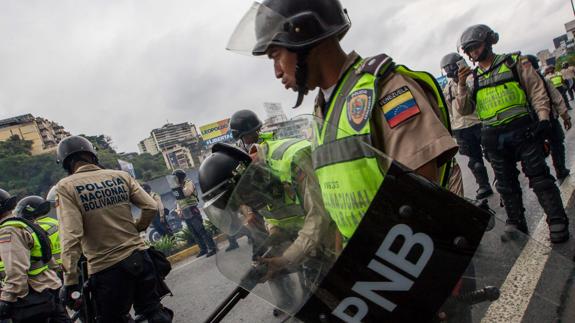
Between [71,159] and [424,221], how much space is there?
128 inches

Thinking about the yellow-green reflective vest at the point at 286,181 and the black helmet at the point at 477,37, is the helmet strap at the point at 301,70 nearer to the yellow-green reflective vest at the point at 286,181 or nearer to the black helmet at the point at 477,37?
the yellow-green reflective vest at the point at 286,181

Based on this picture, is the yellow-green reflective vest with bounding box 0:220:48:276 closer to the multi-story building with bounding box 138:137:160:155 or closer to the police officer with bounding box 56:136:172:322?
the police officer with bounding box 56:136:172:322

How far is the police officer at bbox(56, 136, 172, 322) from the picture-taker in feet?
9.28

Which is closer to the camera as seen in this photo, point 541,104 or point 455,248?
point 455,248

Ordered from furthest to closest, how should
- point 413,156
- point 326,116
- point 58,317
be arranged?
point 58,317, point 326,116, point 413,156

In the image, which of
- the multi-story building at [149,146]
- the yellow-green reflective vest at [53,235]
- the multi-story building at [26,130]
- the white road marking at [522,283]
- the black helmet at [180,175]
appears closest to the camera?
the white road marking at [522,283]

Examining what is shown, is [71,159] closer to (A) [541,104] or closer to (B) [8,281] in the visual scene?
(B) [8,281]

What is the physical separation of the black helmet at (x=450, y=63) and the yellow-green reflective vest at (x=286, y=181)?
5191mm

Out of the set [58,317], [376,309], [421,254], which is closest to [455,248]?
[421,254]

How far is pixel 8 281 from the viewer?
334 cm

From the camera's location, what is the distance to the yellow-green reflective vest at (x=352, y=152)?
2.93ft

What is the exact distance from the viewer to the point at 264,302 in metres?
3.98

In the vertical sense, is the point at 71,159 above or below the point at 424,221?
above

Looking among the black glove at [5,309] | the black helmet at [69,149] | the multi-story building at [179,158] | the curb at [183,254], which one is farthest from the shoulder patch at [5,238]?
the multi-story building at [179,158]
